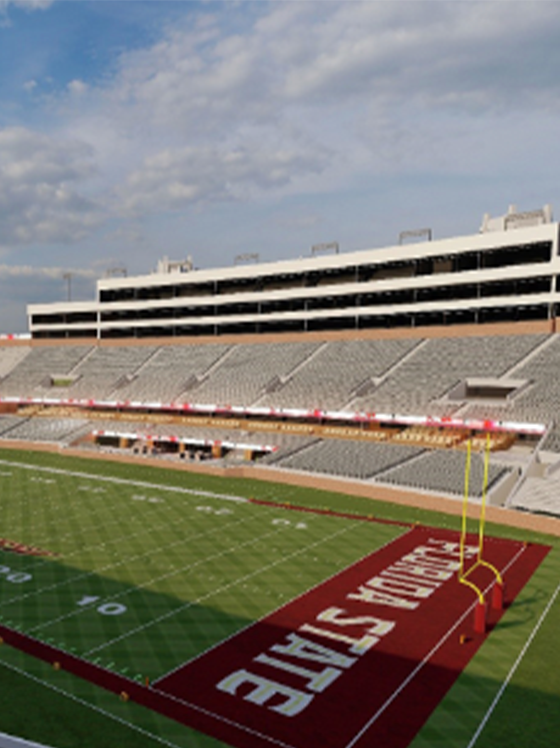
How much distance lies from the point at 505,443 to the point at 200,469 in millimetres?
20337

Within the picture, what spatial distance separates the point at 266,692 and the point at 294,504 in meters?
19.1

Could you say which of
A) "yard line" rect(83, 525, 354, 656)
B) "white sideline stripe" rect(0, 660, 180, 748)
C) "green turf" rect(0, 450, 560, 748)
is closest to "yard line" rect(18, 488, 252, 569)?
"green turf" rect(0, 450, 560, 748)

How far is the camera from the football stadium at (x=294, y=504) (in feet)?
47.2

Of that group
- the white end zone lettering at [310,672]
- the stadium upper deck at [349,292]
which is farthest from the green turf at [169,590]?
the stadium upper deck at [349,292]

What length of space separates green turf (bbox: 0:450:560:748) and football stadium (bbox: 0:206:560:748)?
0.31 ft

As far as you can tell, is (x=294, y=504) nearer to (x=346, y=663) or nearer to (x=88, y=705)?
(x=346, y=663)

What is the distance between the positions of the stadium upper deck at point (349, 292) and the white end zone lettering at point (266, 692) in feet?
128

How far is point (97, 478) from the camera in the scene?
40.5 metres

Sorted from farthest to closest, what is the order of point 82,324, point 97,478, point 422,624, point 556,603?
point 82,324, point 97,478, point 556,603, point 422,624

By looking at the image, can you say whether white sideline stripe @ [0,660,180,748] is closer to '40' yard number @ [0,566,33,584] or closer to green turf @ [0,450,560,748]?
green turf @ [0,450,560,748]

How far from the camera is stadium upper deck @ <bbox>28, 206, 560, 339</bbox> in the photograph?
155 ft

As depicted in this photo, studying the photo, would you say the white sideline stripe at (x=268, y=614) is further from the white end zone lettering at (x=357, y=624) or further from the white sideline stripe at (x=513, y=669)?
the white sideline stripe at (x=513, y=669)

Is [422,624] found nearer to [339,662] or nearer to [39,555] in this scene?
[339,662]

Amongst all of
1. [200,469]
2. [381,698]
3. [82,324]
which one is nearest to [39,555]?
[381,698]
